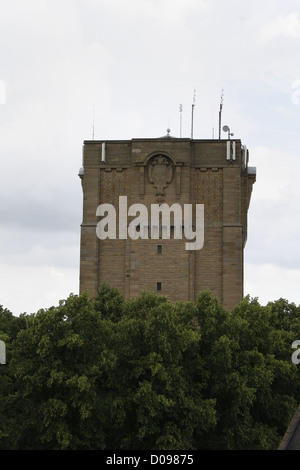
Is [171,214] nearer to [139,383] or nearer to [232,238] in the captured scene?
[232,238]

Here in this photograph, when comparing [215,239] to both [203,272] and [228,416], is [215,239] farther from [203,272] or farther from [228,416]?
[228,416]

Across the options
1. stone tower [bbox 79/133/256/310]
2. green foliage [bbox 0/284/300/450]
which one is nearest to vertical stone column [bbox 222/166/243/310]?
stone tower [bbox 79/133/256/310]

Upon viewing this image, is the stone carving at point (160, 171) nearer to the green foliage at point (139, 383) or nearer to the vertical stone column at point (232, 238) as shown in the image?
the vertical stone column at point (232, 238)

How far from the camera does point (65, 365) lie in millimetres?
63875

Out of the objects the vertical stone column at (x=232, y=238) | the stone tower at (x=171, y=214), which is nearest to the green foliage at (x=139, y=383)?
the vertical stone column at (x=232, y=238)

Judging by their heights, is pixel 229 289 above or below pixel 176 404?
above

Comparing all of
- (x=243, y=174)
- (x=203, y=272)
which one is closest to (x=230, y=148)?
(x=243, y=174)

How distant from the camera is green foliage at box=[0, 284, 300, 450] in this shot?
62594 millimetres

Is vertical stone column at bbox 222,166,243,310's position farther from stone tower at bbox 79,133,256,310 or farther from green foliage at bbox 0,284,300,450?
green foliage at bbox 0,284,300,450

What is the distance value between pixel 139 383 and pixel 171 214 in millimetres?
33814
